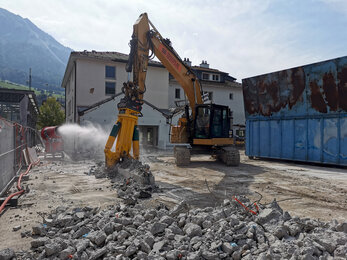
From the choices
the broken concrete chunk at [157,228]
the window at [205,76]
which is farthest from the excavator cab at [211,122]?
the window at [205,76]

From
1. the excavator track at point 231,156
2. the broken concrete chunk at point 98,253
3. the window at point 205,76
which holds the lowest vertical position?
the broken concrete chunk at point 98,253

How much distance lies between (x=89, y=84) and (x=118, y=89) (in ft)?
9.59

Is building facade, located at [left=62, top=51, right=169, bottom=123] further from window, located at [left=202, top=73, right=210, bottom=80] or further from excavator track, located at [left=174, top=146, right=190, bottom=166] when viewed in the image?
excavator track, located at [left=174, top=146, right=190, bottom=166]

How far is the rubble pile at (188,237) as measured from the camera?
364cm

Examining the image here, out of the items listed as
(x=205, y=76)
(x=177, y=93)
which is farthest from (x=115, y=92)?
(x=205, y=76)

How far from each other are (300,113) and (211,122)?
→ 555cm

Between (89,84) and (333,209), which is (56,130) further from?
(333,209)

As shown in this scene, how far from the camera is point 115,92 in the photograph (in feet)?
90.1

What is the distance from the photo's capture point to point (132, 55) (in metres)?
9.95

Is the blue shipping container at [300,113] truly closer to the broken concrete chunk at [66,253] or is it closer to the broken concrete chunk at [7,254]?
the broken concrete chunk at [66,253]

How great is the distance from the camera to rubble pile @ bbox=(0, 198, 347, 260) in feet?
11.9

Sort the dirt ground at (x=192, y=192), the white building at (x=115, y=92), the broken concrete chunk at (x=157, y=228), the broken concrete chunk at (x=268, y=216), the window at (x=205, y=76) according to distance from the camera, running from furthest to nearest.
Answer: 1. the window at (x=205, y=76)
2. the white building at (x=115, y=92)
3. the dirt ground at (x=192, y=192)
4. the broken concrete chunk at (x=268, y=216)
5. the broken concrete chunk at (x=157, y=228)

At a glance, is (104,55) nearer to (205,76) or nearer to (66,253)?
(205,76)

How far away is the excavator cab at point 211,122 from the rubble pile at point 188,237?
25.9 ft
